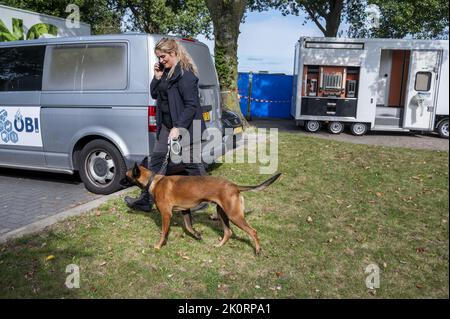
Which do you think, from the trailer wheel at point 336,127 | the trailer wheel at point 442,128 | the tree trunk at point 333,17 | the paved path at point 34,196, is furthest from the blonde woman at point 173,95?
the tree trunk at point 333,17

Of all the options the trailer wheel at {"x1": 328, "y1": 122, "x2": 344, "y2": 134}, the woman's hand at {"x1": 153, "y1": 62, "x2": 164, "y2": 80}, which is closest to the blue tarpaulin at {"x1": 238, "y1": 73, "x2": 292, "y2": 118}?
the trailer wheel at {"x1": 328, "y1": 122, "x2": 344, "y2": 134}

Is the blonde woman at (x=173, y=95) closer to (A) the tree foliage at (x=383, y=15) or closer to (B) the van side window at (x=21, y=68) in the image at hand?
(B) the van side window at (x=21, y=68)

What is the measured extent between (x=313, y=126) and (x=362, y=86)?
6.84 ft

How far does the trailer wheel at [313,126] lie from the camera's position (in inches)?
543

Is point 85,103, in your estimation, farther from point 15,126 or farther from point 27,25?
point 27,25

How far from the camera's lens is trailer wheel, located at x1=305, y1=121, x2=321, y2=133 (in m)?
13.8

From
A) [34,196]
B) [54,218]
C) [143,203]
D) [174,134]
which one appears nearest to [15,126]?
[34,196]

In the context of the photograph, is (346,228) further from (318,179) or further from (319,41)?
(319,41)

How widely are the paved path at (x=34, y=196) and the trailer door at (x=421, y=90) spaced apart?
1074 cm

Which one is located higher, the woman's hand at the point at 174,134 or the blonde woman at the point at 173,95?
the blonde woman at the point at 173,95

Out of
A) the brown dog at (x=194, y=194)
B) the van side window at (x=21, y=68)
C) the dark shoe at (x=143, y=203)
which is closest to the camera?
the brown dog at (x=194, y=194)

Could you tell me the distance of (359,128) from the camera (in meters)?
13.6
